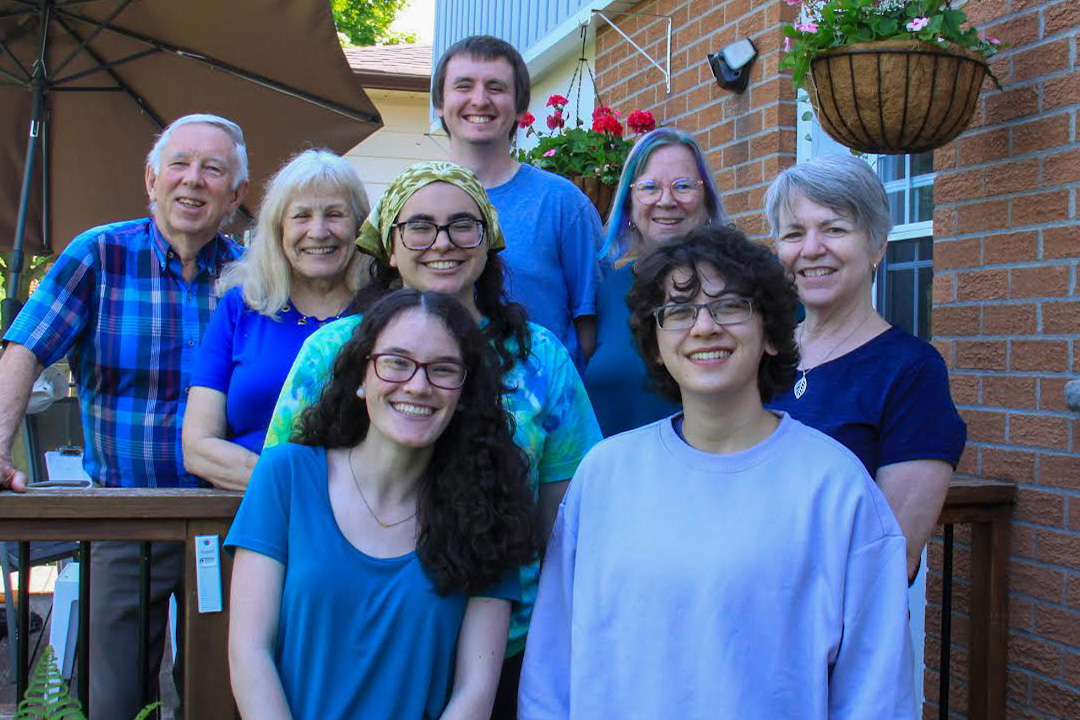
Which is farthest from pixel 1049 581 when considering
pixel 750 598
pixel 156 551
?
pixel 156 551

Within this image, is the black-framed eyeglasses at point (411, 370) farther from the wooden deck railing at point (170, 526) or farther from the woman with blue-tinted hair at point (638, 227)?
the woman with blue-tinted hair at point (638, 227)

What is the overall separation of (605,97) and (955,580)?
3463 millimetres

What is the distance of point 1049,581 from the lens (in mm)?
2822

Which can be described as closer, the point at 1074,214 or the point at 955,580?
the point at 1074,214

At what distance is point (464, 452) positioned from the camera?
6.82ft

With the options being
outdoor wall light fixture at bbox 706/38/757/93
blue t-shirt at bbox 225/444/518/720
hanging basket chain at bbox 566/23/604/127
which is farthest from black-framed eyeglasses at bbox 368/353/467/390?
hanging basket chain at bbox 566/23/604/127

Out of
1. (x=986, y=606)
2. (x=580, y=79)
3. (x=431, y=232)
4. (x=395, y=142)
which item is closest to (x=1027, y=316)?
(x=986, y=606)

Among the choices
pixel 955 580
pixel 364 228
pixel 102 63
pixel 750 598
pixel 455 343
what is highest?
pixel 102 63

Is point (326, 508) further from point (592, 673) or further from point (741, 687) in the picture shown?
point (741, 687)

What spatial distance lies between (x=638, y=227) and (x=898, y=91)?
799 millimetres

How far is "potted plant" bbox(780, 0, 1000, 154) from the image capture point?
2.82m

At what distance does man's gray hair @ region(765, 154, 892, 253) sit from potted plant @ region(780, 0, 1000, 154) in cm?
68

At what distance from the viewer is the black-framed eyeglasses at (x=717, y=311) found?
183cm

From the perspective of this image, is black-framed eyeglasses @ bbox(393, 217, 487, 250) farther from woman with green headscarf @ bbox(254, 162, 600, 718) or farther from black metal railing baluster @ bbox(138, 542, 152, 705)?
black metal railing baluster @ bbox(138, 542, 152, 705)
